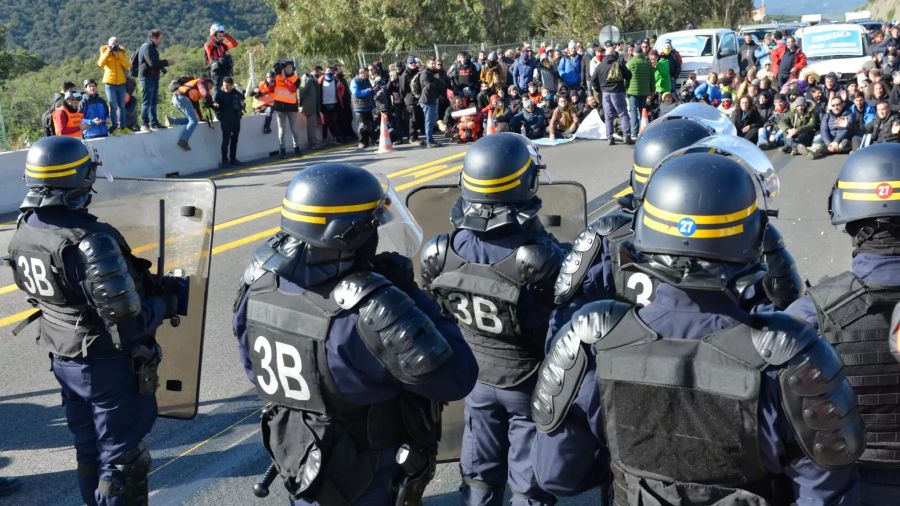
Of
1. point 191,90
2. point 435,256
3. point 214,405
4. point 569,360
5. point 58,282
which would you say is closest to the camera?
point 569,360

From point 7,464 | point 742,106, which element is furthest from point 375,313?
point 742,106

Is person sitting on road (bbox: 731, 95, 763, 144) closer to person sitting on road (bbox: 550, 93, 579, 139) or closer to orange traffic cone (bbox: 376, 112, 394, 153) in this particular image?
person sitting on road (bbox: 550, 93, 579, 139)

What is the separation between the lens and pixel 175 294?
4355mm

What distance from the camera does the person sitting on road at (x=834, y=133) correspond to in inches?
592

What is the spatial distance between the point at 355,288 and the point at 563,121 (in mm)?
16207

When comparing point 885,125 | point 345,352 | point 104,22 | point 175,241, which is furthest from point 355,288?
point 104,22

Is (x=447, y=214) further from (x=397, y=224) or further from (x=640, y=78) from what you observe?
(x=640, y=78)

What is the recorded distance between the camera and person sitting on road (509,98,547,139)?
60.4 ft

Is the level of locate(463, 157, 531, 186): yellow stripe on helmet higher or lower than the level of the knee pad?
higher

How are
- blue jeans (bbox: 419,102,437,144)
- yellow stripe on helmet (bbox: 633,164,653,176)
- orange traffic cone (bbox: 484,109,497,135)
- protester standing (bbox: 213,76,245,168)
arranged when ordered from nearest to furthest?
yellow stripe on helmet (bbox: 633,164,653,176) < protester standing (bbox: 213,76,245,168) < orange traffic cone (bbox: 484,109,497,135) < blue jeans (bbox: 419,102,437,144)

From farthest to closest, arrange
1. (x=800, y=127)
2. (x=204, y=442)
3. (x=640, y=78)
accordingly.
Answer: (x=640, y=78)
(x=800, y=127)
(x=204, y=442)

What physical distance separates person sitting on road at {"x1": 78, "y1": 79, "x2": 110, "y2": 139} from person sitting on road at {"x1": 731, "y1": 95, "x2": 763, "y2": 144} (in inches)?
439

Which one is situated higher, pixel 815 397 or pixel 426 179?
pixel 815 397

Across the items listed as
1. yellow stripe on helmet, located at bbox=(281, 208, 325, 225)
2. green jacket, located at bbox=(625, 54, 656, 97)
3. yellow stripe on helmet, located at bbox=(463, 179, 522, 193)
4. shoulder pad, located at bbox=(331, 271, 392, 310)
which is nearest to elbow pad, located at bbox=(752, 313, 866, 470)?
shoulder pad, located at bbox=(331, 271, 392, 310)
